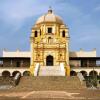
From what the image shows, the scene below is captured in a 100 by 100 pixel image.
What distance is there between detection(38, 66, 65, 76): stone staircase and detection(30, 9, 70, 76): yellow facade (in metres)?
2.65

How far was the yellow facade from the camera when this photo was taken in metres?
67.9

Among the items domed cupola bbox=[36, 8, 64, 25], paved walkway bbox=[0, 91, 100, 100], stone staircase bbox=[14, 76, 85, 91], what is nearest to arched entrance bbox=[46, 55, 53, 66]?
domed cupola bbox=[36, 8, 64, 25]

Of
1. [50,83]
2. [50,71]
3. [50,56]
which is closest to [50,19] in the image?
[50,56]

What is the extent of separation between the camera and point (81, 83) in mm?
44875

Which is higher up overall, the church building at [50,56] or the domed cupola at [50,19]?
the domed cupola at [50,19]

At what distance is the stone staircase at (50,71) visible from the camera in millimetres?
61000

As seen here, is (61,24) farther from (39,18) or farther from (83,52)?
(83,52)

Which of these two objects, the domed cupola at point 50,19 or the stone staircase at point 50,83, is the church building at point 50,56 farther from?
the stone staircase at point 50,83

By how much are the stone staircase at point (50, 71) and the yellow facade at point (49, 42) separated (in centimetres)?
265

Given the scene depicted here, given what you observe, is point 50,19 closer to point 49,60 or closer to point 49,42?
point 49,42

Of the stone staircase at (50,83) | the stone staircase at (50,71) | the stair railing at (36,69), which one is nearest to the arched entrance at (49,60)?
the stair railing at (36,69)

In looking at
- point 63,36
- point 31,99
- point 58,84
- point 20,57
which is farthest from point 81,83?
point 20,57

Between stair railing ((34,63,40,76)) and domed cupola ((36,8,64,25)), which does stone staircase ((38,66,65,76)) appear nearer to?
stair railing ((34,63,40,76))

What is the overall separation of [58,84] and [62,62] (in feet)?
76.9
